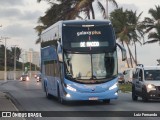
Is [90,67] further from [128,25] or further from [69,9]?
[128,25]

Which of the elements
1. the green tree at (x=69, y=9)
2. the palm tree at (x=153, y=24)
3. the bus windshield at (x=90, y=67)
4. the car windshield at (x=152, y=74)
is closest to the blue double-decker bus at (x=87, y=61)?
the bus windshield at (x=90, y=67)

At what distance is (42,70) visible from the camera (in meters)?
32.2

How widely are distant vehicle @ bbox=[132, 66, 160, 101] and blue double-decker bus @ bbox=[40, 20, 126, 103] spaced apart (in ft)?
8.53

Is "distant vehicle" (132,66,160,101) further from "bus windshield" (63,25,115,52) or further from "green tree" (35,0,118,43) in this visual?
"green tree" (35,0,118,43)

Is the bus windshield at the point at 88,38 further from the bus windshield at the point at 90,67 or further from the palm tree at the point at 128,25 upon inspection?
the palm tree at the point at 128,25

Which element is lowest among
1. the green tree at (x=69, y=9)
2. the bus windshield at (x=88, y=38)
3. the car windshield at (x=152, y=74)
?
the car windshield at (x=152, y=74)

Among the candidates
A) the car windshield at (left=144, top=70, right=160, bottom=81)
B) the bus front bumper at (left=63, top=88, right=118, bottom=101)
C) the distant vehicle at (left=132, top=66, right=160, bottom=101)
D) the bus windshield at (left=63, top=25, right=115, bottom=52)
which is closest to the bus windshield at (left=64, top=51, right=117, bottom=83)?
the bus windshield at (left=63, top=25, right=115, bottom=52)

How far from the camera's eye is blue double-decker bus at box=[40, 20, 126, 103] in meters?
23.4

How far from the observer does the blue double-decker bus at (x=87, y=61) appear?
2339cm

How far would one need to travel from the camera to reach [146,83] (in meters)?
26.0

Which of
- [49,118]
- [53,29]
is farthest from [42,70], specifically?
[49,118]

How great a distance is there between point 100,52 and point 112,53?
57 centimetres

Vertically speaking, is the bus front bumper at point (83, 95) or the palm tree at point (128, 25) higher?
the palm tree at point (128, 25)

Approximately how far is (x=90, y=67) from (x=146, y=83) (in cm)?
384
